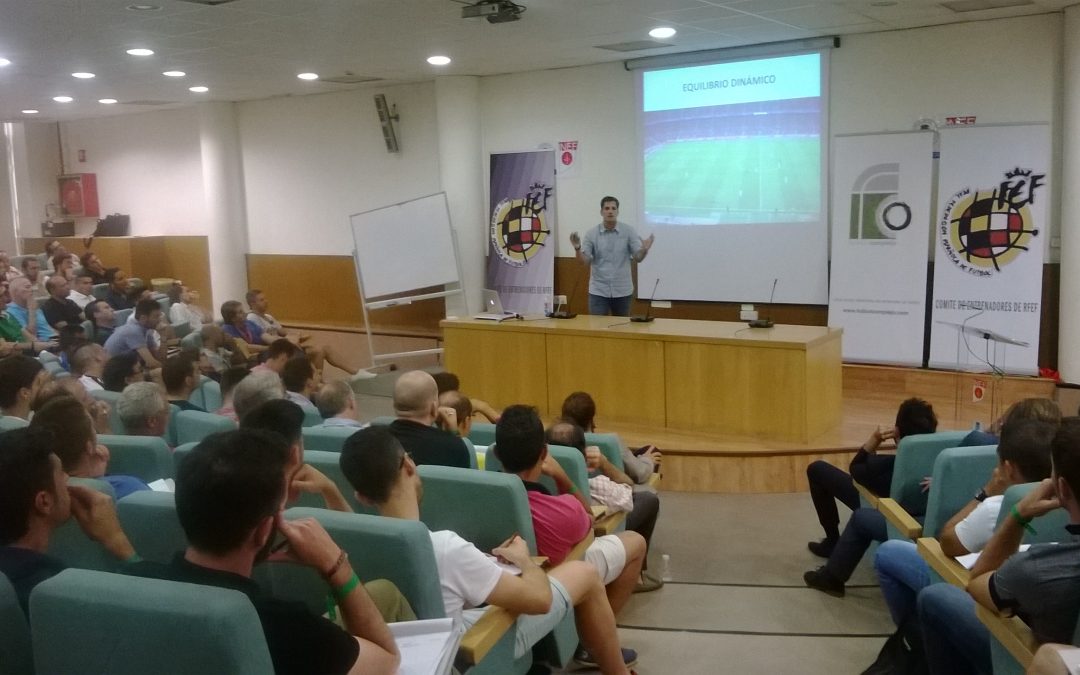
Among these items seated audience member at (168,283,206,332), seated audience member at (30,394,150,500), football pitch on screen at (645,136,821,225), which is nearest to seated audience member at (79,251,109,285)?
seated audience member at (168,283,206,332)

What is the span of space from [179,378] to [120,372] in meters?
0.88

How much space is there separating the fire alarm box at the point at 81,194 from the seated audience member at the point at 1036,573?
1399 centimetres

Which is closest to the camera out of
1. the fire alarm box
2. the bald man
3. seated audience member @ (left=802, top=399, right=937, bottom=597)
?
the bald man

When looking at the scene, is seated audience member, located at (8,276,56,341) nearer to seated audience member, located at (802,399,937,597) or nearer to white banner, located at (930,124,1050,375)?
seated audience member, located at (802,399,937,597)

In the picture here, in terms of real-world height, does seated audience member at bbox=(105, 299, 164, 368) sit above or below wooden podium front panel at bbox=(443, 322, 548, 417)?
above

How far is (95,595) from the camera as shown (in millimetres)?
1614

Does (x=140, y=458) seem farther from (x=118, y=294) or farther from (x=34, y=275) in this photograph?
(x=34, y=275)

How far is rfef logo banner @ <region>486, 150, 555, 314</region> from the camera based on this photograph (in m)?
9.46

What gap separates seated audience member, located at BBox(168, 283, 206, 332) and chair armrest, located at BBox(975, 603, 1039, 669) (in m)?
7.06

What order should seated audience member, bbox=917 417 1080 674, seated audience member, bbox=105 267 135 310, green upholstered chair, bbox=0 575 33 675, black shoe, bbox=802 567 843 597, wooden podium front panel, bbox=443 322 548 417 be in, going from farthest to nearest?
seated audience member, bbox=105 267 135 310, wooden podium front panel, bbox=443 322 548 417, black shoe, bbox=802 567 843 597, seated audience member, bbox=917 417 1080 674, green upholstered chair, bbox=0 575 33 675

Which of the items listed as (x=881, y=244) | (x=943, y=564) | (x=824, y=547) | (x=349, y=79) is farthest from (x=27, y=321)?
(x=943, y=564)

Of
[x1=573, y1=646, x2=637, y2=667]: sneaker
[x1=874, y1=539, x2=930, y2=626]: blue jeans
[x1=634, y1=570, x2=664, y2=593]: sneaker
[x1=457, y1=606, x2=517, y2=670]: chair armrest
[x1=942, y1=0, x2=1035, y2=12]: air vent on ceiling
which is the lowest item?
[x1=634, y1=570, x2=664, y2=593]: sneaker

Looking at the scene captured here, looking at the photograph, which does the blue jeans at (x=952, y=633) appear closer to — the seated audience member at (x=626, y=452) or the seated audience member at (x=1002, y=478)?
the seated audience member at (x=1002, y=478)

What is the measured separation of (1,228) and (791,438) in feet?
43.2
